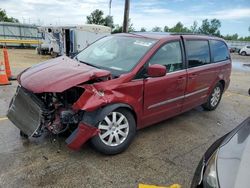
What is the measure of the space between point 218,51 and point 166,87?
7.69 feet

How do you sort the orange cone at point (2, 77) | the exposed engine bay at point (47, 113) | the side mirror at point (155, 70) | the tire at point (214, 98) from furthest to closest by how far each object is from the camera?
the orange cone at point (2, 77) → the tire at point (214, 98) → the side mirror at point (155, 70) → the exposed engine bay at point (47, 113)

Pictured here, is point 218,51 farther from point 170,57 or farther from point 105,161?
point 105,161

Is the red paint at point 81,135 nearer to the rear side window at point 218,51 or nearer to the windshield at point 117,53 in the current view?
the windshield at point 117,53

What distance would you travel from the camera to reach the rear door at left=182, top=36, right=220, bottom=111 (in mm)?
4645

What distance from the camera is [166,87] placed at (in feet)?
13.4

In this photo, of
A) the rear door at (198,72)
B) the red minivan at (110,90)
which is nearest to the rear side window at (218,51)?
the rear door at (198,72)

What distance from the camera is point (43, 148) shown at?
3572 millimetres

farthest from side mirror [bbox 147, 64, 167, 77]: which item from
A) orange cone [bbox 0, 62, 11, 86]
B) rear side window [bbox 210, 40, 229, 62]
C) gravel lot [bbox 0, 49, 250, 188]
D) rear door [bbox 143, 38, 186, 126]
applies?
orange cone [bbox 0, 62, 11, 86]

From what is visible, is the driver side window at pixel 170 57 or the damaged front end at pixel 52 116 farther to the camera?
the driver side window at pixel 170 57

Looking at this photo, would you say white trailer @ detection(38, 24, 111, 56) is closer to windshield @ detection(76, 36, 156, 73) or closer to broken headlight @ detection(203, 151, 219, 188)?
windshield @ detection(76, 36, 156, 73)

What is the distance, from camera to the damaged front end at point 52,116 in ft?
10.5

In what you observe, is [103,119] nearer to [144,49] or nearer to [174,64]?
[144,49]

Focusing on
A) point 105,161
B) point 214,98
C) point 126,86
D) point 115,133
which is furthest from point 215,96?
point 105,161

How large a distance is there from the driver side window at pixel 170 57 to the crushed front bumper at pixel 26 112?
1.83 metres
